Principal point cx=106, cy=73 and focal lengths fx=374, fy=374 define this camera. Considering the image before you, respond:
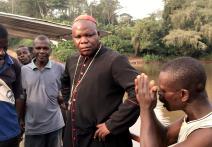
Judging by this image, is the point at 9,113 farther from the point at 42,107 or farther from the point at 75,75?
the point at 42,107

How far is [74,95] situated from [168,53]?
1273 inches

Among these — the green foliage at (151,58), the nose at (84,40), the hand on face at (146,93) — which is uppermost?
the nose at (84,40)

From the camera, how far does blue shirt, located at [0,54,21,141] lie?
9.14ft

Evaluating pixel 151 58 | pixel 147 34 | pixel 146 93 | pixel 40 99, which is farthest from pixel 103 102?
pixel 151 58

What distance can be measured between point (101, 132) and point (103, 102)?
8.2 inches

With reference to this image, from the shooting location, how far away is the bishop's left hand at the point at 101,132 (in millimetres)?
2549

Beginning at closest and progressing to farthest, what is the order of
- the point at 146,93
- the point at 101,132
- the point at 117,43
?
the point at 146,93 → the point at 101,132 → the point at 117,43

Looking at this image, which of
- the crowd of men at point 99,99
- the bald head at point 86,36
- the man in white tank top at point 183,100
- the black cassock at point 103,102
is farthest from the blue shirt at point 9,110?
the man in white tank top at point 183,100

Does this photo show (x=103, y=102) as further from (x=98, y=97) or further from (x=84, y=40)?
(x=84, y=40)

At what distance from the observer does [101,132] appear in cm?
256

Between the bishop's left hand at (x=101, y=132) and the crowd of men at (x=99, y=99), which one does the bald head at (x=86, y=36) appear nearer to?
the crowd of men at (x=99, y=99)

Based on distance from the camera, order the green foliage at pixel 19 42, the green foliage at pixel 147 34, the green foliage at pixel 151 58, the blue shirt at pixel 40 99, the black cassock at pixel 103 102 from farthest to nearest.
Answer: the green foliage at pixel 151 58
the green foliage at pixel 147 34
the green foliage at pixel 19 42
the blue shirt at pixel 40 99
the black cassock at pixel 103 102

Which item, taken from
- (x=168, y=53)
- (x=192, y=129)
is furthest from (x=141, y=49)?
(x=192, y=129)

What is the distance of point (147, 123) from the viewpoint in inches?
78.1
